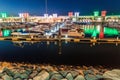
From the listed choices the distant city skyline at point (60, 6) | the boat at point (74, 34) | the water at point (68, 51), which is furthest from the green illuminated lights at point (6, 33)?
the boat at point (74, 34)

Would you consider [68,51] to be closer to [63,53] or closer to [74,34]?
[63,53]

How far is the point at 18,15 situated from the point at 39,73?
0.69m

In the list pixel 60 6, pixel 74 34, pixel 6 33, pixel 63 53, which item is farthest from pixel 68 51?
pixel 6 33

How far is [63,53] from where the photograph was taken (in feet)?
10.8

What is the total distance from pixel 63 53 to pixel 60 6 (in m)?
0.53

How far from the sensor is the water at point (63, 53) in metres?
3.24

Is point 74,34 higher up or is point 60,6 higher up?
point 60,6

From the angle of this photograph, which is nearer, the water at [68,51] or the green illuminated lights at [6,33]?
the water at [68,51]

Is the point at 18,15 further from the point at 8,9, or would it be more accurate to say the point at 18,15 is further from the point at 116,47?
the point at 116,47

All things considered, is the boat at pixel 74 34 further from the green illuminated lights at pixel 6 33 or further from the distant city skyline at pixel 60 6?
the green illuminated lights at pixel 6 33

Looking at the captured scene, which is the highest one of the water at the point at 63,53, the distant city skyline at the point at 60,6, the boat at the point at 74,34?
the distant city skyline at the point at 60,6

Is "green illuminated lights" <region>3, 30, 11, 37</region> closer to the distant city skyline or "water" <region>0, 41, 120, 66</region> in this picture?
"water" <region>0, 41, 120, 66</region>

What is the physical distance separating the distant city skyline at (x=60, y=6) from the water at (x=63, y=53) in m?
0.36

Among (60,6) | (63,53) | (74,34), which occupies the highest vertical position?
(60,6)
